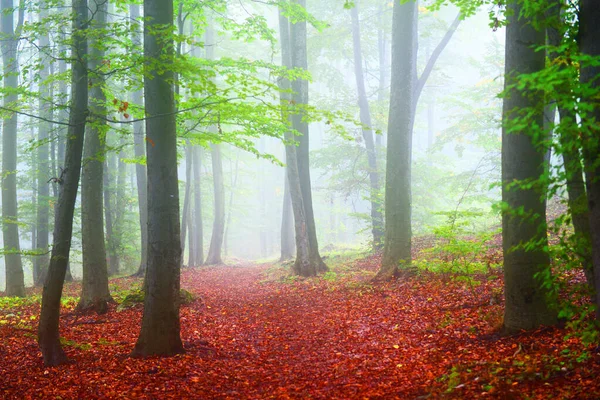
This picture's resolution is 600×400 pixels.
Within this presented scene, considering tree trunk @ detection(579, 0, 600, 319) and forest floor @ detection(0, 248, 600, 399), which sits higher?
tree trunk @ detection(579, 0, 600, 319)

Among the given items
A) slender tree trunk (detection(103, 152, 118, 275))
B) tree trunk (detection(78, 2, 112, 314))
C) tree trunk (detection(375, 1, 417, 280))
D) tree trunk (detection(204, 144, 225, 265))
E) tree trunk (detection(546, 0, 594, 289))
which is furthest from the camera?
tree trunk (detection(204, 144, 225, 265))

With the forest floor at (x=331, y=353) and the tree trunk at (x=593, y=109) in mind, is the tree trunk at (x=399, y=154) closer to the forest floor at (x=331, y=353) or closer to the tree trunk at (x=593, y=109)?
the forest floor at (x=331, y=353)

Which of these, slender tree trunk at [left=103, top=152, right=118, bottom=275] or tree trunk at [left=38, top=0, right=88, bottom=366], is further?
slender tree trunk at [left=103, top=152, right=118, bottom=275]

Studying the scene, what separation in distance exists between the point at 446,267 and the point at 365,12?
18101 millimetres

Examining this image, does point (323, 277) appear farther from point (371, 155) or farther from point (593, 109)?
point (593, 109)

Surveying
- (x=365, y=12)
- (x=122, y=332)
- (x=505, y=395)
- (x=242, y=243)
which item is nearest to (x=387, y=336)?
(x=505, y=395)

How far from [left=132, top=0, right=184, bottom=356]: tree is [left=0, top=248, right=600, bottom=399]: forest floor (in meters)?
0.39

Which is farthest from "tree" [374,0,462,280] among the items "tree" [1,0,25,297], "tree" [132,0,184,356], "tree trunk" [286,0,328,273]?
"tree" [1,0,25,297]

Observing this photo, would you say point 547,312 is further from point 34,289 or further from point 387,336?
point 34,289

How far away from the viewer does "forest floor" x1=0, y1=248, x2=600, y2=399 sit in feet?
14.4

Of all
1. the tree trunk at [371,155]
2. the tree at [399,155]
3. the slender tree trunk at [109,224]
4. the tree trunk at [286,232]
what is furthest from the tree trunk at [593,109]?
the tree trunk at [286,232]

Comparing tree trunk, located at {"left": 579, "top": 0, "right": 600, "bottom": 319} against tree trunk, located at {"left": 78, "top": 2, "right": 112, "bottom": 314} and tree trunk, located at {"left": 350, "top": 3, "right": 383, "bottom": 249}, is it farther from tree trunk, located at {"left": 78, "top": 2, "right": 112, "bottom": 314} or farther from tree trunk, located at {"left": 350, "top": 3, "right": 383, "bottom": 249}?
tree trunk, located at {"left": 350, "top": 3, "right": 383, "bottom": 249}

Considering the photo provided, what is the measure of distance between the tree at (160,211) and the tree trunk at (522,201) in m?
4.36

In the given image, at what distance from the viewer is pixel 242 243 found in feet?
181
